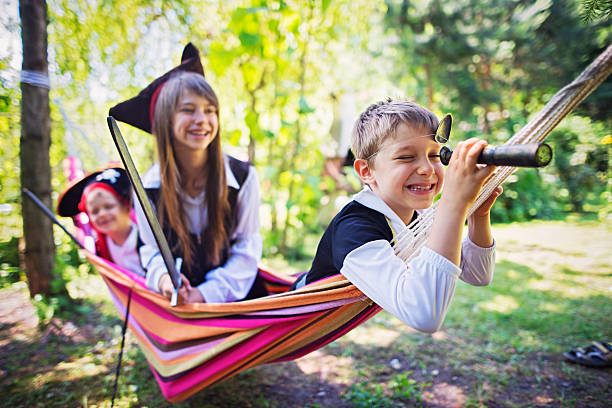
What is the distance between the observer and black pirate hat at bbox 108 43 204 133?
1.52 metres

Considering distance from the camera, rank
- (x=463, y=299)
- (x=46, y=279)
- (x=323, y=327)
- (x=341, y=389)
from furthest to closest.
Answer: (x=463, y=299) → (x=46, y=279) → (x=341, y=389) → (x=323, y=327)

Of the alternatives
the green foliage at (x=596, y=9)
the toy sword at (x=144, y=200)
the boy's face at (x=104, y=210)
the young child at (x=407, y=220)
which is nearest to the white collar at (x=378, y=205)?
the young child at (x=407, y=220)

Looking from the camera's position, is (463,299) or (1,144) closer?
(1,144)

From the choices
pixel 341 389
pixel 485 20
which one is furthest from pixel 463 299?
pixel 485 20

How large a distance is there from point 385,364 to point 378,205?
1.39 metres

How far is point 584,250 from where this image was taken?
166 inches

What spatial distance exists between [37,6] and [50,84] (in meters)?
0.43

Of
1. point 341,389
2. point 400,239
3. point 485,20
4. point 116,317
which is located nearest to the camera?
point 400,239

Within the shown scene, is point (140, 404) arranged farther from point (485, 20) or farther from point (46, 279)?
point (485, 20)

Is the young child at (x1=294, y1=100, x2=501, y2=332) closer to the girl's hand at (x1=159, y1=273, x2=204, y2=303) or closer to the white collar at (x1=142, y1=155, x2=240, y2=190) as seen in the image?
the girl's hand at (x1=159, y1=273, x2=204, y2=303)

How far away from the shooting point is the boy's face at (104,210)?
78.6 inches

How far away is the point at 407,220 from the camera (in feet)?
3.85

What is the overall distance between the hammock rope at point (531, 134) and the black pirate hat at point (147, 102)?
119 cm

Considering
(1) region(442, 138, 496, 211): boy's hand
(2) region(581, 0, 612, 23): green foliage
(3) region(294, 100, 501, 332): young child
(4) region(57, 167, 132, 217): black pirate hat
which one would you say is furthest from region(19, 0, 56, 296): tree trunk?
(2) region(581, 0, 612, 23): green foliage
